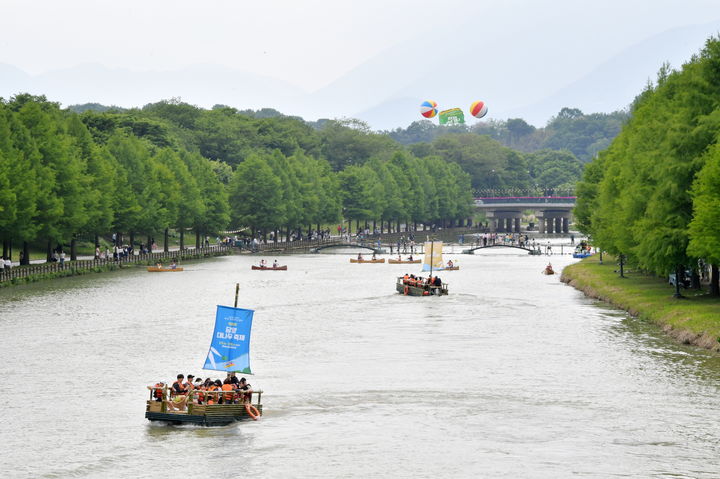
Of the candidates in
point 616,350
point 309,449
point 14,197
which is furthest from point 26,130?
point 309,449

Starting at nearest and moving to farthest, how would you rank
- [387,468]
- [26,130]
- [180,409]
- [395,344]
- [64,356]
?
[387,468]
[180,409]
[64,356]
[395,344]
[26,130]

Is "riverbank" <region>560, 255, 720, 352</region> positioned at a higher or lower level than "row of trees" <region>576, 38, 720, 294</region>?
lower

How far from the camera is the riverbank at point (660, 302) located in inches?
2756

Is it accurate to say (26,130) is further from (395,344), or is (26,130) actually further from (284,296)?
(395,344)

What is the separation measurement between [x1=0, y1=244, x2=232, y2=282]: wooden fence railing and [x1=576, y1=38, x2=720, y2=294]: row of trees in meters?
62.2

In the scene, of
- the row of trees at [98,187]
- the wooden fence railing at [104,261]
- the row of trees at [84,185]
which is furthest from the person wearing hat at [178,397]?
the row of trees at [98,187]

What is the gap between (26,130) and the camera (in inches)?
4872

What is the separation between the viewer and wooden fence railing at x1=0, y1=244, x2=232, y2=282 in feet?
365

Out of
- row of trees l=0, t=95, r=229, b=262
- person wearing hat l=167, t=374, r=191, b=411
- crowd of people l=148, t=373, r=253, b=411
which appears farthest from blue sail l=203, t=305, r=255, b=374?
row of trees l=0, t=95, r=229, b=262

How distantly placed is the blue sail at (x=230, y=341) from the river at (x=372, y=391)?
3130 millimetres

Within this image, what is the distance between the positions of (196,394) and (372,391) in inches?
456

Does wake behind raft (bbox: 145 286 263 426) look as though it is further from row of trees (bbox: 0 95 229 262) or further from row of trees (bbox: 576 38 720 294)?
row of trees (bbox: 0 95 229 262)

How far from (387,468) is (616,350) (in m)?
31.0

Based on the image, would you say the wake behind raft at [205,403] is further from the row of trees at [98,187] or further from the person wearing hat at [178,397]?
the row of trees at [98,187]
